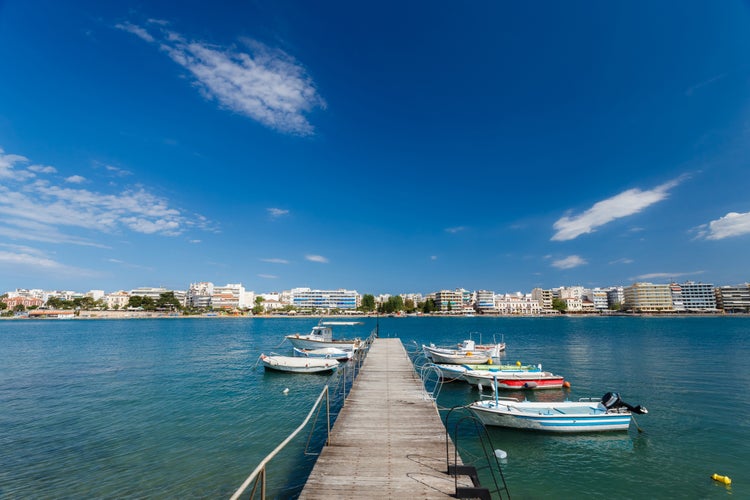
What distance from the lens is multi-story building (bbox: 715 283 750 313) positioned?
7343 inches

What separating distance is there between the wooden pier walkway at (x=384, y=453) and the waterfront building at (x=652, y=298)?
227107 millimetres

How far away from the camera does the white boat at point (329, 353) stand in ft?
117

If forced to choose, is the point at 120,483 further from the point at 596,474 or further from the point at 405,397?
the point at 596,474

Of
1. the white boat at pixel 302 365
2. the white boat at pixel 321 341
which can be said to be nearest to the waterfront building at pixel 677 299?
the white boat at pixel 321 341

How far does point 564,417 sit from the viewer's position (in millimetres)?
15602

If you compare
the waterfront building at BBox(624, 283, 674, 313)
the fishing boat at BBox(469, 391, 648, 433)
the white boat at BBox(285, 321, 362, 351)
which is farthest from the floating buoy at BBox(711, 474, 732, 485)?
the waterfront building at BBox(624, 283, 674, 313)

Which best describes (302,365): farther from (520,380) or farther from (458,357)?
(520,380)

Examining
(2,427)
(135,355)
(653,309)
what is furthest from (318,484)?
(653,309)

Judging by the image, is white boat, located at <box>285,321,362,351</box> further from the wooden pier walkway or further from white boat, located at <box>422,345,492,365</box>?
the wooden pier walkway

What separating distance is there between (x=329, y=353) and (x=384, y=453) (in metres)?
28.5

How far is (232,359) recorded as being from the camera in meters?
39.8

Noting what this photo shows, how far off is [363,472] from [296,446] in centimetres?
753

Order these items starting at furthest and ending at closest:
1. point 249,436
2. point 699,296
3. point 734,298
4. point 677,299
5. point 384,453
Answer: point 677,299, point 699,296, point 734,298, point 249,436, point 384,453

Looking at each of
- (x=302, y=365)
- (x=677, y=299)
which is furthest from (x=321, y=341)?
(x=677, y=299)
